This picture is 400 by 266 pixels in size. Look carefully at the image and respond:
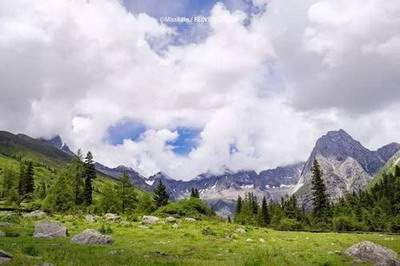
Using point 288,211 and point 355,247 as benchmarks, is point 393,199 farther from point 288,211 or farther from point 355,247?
point 355,247

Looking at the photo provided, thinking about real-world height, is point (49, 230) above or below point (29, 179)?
below

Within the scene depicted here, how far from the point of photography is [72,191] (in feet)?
348

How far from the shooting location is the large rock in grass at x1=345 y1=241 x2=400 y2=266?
2816 cm

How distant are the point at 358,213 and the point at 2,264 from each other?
161073 millimetres

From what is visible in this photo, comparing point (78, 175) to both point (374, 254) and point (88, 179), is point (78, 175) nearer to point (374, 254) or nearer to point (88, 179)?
point (88, 179)

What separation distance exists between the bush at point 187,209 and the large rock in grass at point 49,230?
41761 mm

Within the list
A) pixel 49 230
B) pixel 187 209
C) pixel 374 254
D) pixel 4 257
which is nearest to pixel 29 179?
pixel 187 209

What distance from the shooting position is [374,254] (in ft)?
94.7

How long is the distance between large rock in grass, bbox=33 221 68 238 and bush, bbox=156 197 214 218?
137 ft

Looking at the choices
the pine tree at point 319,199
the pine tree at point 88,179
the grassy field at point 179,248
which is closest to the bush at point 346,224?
the pine tree at point 319,199

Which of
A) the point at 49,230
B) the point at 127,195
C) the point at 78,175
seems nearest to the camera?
the point at 49,230

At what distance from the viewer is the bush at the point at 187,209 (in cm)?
7944

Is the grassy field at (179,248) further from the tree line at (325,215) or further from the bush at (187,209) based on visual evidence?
the tree line at (325,215)

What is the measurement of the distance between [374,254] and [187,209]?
5434 centimetres
